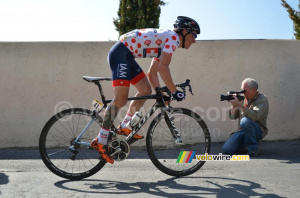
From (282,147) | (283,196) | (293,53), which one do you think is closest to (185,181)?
(283,196)

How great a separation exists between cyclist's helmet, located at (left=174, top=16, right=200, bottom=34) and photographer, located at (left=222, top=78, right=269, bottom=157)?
1351 millimetres

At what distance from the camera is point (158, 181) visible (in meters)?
4.06

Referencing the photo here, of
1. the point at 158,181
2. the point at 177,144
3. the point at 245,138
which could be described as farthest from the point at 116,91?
the point at 245,138

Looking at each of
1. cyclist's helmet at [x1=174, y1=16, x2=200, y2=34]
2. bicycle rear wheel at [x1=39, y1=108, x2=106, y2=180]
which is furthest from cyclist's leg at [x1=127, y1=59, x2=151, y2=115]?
cyclist's helmet at [x1=174, y1=16, x2=200, y2=34]

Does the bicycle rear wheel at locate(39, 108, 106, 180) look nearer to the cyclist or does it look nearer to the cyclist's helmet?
the cyclist

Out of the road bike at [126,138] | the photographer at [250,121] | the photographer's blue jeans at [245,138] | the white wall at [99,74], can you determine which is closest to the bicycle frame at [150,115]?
the road bike at [126,138]

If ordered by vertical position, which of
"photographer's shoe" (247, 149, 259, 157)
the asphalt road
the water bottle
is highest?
the water bottle

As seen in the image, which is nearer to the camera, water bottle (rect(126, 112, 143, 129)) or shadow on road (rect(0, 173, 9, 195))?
shadow on road (rect(0, 173, 9, 195))

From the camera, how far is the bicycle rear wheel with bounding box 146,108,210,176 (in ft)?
13.6

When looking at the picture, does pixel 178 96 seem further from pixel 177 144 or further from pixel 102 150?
pixel 102 150

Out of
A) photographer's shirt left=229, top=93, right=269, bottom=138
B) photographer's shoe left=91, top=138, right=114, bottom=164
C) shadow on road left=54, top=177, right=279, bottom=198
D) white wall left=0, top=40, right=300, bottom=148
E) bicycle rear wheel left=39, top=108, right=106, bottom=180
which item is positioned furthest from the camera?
white wall left=0, top=40, right=300, bottom=148

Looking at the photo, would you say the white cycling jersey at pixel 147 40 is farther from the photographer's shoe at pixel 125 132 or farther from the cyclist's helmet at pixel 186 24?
the photographer's shoe at pixel 125 132

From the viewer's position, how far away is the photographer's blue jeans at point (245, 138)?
5.22 m

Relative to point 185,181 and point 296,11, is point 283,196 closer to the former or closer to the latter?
point 185,181
